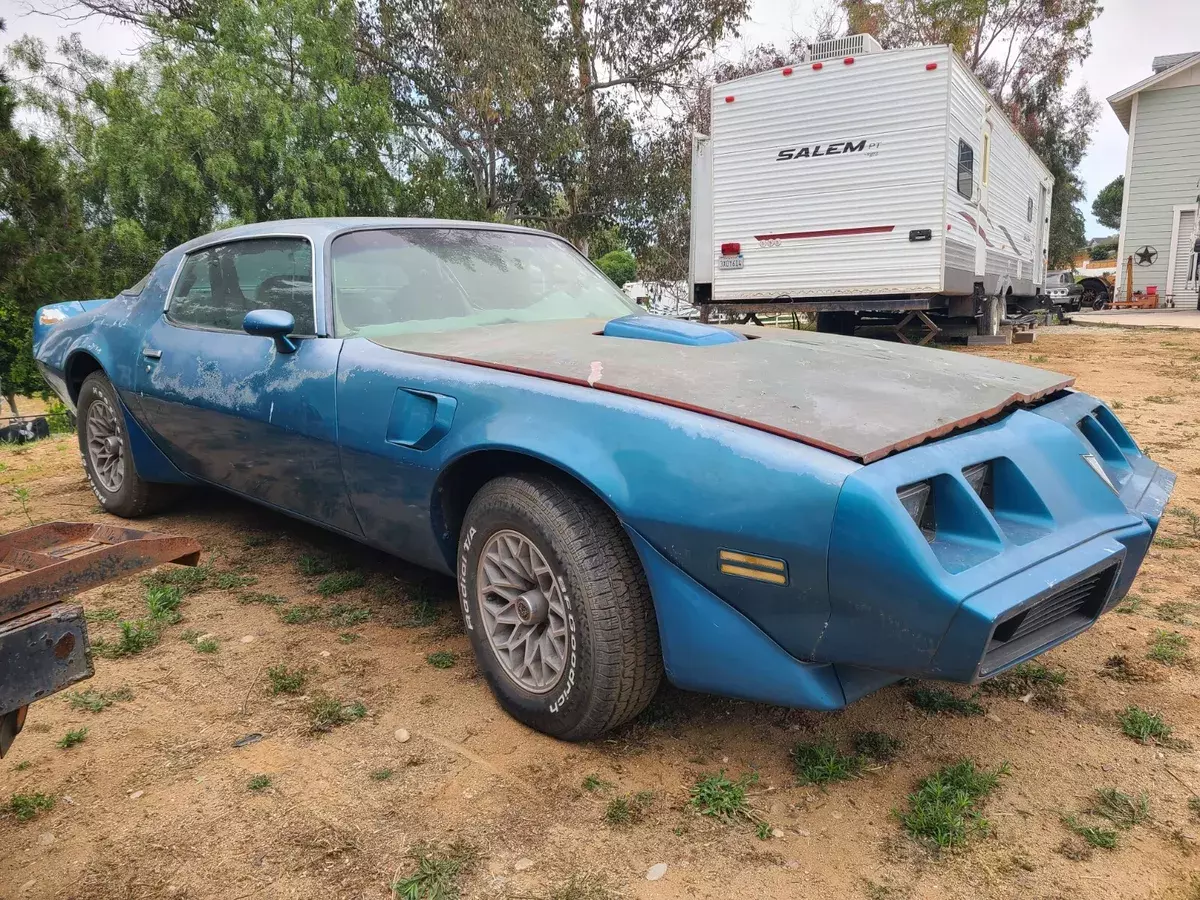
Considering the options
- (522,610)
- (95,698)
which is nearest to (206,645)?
(95,698)

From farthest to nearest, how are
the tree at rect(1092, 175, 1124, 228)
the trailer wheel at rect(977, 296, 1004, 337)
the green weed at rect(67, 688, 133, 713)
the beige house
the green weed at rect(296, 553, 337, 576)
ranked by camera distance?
the tree at rect(1092, 175, 1124, 228), the beige house, the trailer wheel at rect(977, 296, 1004, 337), the green weed at rect(296, 553, 337, 576), the green weed at rect(67, 688, 133, 713)

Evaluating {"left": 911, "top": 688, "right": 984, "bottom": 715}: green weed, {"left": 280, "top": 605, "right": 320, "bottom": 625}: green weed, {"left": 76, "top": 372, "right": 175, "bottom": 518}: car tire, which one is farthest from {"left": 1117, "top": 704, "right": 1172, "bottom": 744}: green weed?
{"left": 76, "top": 372, "right": 175, "bottom": 518}: car tire

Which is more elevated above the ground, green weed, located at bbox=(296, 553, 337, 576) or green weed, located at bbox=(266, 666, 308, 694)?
green weed, located at bbox=(296, 553, 337, 576)

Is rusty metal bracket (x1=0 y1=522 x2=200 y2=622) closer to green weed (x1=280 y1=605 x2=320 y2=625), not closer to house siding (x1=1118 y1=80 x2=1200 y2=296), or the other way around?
green weed (x1=280 y1=605 x2=320 y2=625)

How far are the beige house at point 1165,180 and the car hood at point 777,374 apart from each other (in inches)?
901

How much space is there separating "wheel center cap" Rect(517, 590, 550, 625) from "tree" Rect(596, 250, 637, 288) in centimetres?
1513

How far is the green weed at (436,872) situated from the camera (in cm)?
177

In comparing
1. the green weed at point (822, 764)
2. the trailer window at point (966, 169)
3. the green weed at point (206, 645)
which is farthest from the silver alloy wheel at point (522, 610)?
the trailer window at point (966, 169)

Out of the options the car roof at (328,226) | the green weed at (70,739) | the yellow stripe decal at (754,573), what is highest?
the car roof at (328,226)

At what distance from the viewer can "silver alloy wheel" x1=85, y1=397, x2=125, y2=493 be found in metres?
4.23

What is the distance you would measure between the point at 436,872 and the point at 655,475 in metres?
0.99

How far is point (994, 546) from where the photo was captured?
1854 mm

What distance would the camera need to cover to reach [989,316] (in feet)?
37.9

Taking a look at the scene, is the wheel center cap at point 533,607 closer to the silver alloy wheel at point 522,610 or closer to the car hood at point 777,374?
the silver alloy wheel at point 522,610
